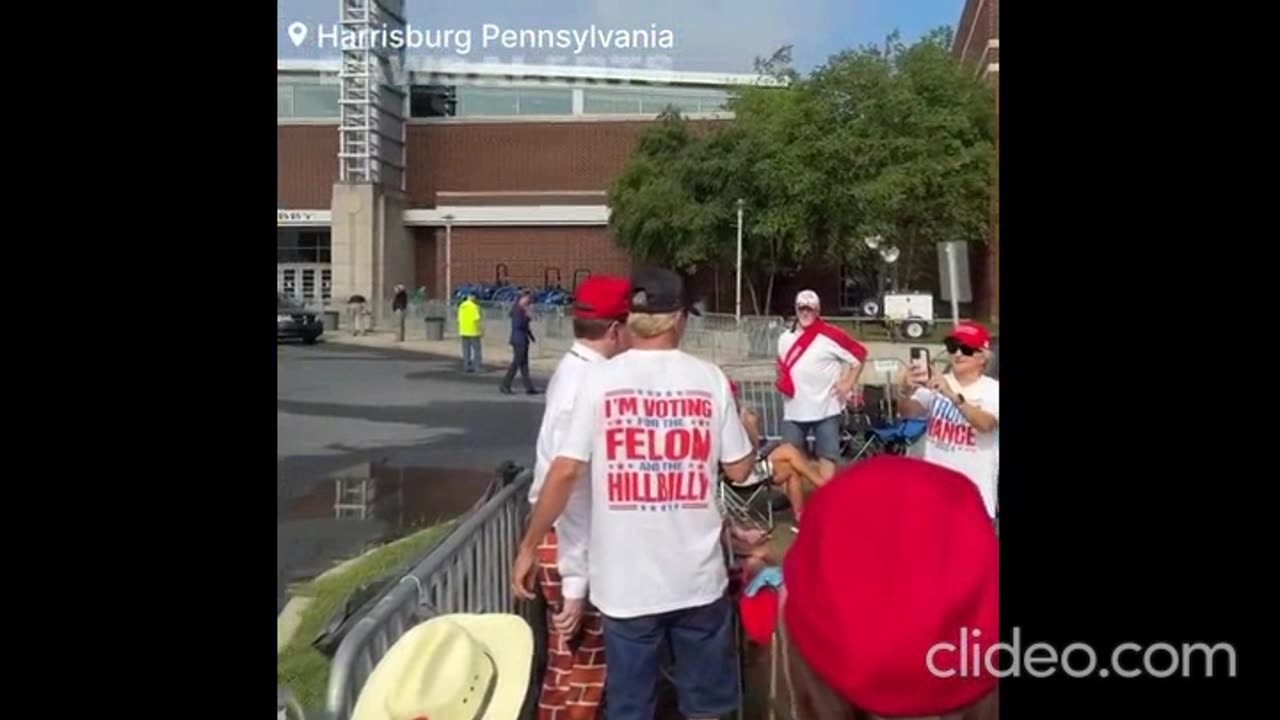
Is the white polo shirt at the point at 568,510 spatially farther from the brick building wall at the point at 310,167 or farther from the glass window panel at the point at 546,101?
the brick building wall at the point at 310,167

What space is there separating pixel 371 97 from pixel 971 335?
3.47 m

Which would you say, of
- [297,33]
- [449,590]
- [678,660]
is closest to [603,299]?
[449,590]

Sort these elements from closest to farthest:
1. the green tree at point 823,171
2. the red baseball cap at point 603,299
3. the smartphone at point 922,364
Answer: the red baseball cap at point 603,299 → the smartphone at point 922,364 → the green tree at point 823,171

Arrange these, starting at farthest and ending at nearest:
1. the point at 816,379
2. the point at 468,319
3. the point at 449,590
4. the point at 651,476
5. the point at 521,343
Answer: the point at 468,319 < the point at 521,343 < the point at 816,379 < the point at 449,590 < the point at 651,476

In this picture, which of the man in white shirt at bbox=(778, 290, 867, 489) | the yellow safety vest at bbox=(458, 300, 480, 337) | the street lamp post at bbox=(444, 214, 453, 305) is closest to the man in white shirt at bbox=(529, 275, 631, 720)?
the man in white shirt at bbox=(778, 290, 867, 489)

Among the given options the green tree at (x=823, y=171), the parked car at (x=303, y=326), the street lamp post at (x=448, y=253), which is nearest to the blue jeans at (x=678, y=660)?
the green tree at (x=823, y=171)

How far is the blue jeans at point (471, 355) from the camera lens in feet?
37.4

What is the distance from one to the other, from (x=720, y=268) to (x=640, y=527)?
306 cm

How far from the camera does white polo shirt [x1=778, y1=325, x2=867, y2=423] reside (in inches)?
232

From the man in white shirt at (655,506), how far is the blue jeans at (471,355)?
853 cm

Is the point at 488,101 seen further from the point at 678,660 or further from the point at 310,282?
the point at 678,660

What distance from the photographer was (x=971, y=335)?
392cm
